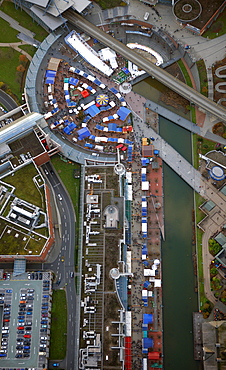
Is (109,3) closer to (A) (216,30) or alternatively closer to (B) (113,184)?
(A) (216,30)

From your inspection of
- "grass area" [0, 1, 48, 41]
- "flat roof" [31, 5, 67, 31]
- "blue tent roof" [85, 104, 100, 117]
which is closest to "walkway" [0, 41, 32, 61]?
"grass area" [0, 1, 48, 41]

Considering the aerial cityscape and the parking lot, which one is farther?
the aerial cityscape

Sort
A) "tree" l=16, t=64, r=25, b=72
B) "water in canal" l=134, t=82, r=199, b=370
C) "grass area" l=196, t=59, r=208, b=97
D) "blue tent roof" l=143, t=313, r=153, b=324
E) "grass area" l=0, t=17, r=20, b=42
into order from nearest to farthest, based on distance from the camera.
Answer: "blue tent roof" l=143, t=313, r=153, b=324 < "water in canal" l=134, t=82, r=199, b=370 < "grass area" l=196, t=59, r=208, b=97 < "tree" l=16, t=64, r=25, b=72 < "grass area" l=0, t=17, r=20, b=42

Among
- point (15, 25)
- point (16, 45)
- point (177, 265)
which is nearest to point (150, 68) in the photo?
point (16, 45)

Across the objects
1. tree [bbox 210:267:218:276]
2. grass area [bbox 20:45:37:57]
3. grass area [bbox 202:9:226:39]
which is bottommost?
tree [bbox 210:267:218:276]

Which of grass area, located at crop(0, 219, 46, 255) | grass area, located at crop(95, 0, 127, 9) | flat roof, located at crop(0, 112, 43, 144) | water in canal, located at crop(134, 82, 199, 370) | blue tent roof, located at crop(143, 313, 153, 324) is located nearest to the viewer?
grass area, located at crop(0, 219, 46, 255)

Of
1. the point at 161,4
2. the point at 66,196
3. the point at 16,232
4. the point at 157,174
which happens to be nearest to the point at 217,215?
the point at 157,174

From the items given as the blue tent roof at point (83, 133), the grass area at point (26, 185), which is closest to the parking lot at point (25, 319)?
the grass area at point (26, 185)

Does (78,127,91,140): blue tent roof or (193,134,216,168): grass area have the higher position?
(78,127,91,140): blue tent roof

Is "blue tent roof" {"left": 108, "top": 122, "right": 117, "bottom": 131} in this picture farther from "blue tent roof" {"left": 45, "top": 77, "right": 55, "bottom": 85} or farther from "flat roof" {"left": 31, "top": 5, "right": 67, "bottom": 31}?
"flat roof" {"left": 31, "top": 5, "right": 67, "bottom": 31}
